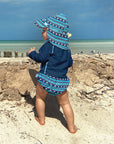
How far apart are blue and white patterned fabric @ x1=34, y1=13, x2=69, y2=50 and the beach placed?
3.23 feet

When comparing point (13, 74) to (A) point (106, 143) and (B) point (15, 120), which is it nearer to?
(B) point (15, 120)

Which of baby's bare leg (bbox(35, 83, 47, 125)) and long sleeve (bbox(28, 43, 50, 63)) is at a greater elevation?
long sleeve (bbox(28, 43, 50, 63))

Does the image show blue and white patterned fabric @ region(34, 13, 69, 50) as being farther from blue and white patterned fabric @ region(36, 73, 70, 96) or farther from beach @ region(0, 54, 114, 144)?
beach @ region(0, 54, 114, 144)

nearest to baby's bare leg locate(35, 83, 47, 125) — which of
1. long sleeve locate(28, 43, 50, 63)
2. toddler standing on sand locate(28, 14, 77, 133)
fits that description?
toddler standing on sand locate(28, 14, 77, 133)

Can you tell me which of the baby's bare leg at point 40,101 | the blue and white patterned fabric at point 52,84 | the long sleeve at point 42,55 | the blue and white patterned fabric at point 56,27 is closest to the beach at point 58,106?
the baby's bare leg at point 40,101

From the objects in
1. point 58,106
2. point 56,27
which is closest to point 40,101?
point 58,106

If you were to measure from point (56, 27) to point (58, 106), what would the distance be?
1.42 m

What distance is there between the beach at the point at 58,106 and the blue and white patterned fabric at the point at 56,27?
986mm

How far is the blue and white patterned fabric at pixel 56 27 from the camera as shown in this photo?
243 centimetres

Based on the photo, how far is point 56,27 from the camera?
7.95ft

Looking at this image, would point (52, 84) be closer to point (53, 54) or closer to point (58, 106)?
point (53, 54)

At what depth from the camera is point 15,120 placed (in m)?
2.73

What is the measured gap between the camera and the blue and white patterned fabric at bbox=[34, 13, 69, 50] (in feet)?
7.96

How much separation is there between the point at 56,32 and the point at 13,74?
1166mm
